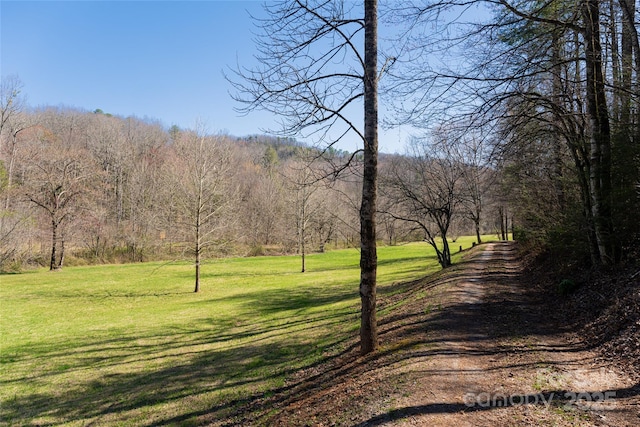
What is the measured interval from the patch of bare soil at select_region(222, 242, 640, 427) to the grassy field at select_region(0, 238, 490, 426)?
68.0 inches

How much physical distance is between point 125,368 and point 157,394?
282 cm

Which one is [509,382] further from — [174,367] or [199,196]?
[199,196]

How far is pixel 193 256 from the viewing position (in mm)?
21484

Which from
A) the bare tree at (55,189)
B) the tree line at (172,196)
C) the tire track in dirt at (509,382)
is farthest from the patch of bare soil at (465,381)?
the bare tree at (55,189)

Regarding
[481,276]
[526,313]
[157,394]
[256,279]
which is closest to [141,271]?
[256,279]

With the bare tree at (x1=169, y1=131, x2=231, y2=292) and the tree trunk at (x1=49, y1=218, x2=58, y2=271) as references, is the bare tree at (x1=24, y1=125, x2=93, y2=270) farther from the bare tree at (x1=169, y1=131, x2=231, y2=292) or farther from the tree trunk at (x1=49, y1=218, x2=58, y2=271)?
the bare tree at (x1=169, y1=131, x2=231, y2=292)

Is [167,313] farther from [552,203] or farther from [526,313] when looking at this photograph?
[552,203]

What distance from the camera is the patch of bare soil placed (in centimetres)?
367

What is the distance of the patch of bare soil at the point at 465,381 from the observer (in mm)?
3670

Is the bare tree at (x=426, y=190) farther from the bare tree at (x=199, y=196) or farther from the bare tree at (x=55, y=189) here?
the bare tree at (x=55, y=189)

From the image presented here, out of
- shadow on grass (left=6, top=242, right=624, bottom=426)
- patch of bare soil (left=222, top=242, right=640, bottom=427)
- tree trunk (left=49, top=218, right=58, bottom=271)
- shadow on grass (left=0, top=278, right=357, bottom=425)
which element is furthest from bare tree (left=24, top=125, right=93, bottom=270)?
patch of bare soil (left=222, top=242, right=640, bottom=427)

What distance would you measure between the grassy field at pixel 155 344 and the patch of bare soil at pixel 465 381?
1726 millimetres

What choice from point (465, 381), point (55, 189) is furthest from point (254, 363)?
point (55, 189)

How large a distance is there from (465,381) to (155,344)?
11.0 m
